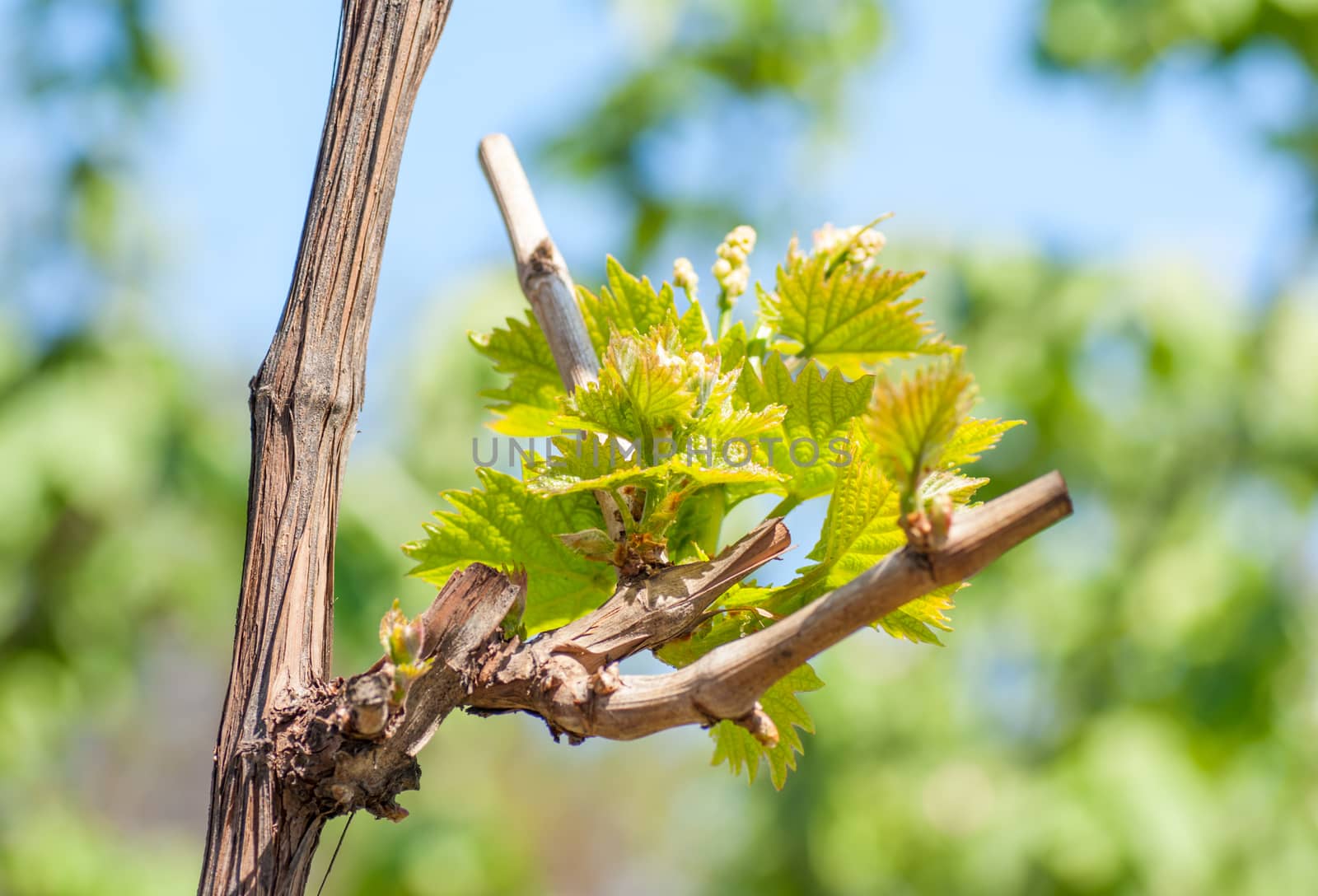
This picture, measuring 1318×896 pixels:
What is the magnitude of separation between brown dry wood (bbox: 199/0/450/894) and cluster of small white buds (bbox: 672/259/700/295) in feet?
0.39

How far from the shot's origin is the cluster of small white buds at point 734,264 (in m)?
0.41

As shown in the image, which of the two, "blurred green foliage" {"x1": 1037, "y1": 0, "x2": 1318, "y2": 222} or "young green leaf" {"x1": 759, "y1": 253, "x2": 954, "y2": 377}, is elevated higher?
"blurred green foliage" {"x1": 1037, "y1": 0, "x2": 1318, "y2": 222}

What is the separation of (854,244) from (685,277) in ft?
0.23

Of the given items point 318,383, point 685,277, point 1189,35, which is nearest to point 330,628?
point 318,383

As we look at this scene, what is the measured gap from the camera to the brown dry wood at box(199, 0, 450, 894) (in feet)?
1.07

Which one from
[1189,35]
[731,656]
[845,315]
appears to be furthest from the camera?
[1189,35]

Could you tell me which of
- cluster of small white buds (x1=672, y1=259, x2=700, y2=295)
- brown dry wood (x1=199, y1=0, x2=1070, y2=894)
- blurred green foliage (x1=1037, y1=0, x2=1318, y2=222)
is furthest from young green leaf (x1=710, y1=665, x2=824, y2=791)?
blurred green foliage (x1=1037, y1=0, x2=1318, y2=222)

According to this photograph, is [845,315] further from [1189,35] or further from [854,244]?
[1189,35]

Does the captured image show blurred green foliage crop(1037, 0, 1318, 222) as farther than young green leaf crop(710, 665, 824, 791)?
Yes

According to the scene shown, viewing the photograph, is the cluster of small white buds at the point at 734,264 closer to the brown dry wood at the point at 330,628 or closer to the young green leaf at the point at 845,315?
the young green leaf at the point at 845,315

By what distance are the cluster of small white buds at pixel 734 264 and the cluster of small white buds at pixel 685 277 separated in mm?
12

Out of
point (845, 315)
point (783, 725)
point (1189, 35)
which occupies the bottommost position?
point (783, 725)

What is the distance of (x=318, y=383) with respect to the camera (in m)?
0.34

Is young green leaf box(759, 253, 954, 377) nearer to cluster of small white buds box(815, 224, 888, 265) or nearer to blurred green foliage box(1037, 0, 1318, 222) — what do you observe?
cluster of small white buds box(815, 224, 888, 265)
